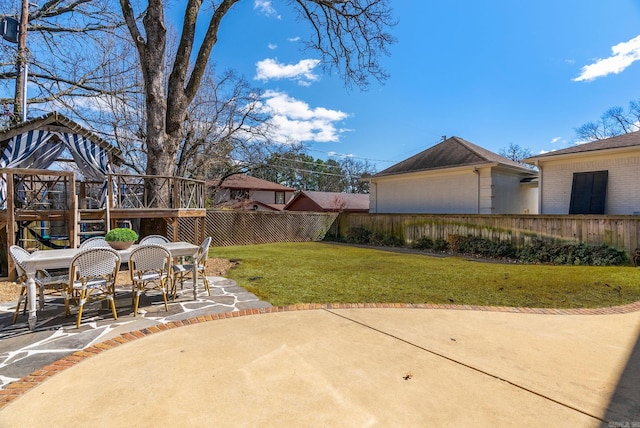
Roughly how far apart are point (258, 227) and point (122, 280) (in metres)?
8.99

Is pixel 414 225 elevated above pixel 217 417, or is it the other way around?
pixel 414 225

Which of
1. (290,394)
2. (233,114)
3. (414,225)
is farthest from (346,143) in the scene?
(290,394)

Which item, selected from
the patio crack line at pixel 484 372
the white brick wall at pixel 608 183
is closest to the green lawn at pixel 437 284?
the patio crack line at pixel 484 372

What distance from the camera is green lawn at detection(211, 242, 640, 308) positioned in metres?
5.11

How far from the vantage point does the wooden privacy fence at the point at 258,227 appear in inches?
542

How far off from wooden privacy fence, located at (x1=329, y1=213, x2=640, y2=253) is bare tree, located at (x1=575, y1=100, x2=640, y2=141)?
78.9 feet

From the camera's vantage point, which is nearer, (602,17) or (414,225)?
(602,17)

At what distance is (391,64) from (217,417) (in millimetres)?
13121

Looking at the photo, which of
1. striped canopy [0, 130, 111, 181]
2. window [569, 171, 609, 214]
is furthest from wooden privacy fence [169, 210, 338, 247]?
window [569, 171, 609, 214]

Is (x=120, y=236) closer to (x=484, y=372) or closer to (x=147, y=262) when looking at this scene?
(x=147, y=262)

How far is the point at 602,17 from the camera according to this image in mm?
10086

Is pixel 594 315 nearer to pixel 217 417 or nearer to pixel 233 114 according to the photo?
pixel 217 417

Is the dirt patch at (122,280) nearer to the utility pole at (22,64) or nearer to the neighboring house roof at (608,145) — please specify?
the utility pole at (22,64)

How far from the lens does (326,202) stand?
88.5 feet
